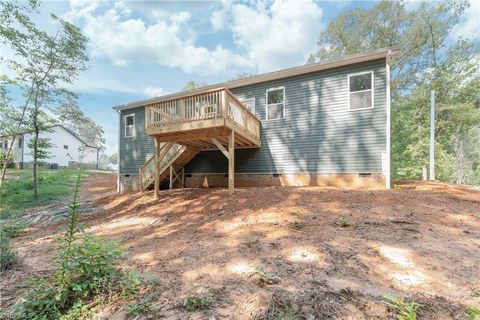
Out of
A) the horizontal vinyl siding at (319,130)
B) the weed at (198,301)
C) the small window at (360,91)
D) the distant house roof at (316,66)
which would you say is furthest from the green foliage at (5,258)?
the small window at (360,91)

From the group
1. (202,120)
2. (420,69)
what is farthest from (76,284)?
(420,69)

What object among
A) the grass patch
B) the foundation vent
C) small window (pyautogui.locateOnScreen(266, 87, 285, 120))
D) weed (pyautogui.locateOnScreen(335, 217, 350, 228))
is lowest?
the grass patch

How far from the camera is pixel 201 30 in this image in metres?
11.9

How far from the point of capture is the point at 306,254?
3.24m

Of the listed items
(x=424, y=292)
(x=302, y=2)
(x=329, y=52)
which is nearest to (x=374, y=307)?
(x=424, y=292)

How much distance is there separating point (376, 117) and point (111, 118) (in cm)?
1443

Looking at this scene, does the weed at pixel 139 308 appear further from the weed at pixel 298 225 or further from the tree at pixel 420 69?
the tree at pixel 420 69

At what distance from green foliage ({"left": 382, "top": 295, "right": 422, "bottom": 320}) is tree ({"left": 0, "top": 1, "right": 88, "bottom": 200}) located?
50.9 feet

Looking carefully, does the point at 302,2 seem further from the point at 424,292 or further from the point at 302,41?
the point at 424,292

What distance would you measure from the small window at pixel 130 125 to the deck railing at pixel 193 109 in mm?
6030

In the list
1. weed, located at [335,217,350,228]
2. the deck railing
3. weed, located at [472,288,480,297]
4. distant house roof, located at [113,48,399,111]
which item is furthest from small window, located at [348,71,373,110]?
weed, located at [472,288,480,297]

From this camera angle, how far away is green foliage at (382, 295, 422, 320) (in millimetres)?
1938

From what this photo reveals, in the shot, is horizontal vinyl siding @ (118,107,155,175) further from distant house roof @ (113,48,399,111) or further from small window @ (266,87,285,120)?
small window @ (266,87,285,120)

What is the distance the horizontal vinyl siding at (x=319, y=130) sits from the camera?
848cm
